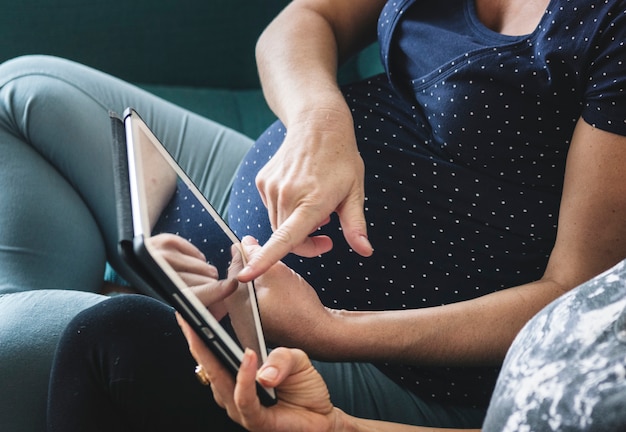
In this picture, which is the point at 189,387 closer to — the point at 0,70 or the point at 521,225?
the point at 521,225

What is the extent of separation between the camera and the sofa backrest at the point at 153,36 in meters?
1.52

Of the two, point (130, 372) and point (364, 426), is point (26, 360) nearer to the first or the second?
point (130, 372)

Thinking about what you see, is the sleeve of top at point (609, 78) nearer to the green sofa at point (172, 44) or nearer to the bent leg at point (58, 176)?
the bent leg at point (58, 176)

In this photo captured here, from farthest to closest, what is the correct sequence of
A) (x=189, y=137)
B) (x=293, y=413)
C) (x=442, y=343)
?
(x=189, y=137)
(x=442, y=343)
(x=293, y=413)

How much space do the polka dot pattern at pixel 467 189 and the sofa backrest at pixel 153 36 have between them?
650mm

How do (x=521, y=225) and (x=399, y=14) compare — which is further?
(x=399, y=14)

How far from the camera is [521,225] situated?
2.88 feet

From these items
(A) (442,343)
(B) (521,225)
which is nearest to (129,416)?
(A) (442,343)

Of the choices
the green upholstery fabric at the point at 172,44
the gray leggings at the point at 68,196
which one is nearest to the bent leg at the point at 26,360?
the gray leggings at the point at 68,196

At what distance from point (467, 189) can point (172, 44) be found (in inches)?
35.4

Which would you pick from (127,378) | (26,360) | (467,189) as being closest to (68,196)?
(26,360)

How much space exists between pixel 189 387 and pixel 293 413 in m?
0.11

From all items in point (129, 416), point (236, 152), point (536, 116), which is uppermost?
point (536, 116)

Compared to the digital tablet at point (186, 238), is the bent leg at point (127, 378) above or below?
below
